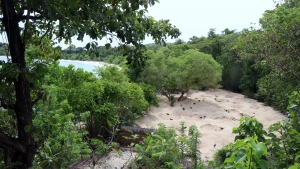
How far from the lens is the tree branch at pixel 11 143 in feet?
4.52

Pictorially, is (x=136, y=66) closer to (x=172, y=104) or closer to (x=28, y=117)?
(x=28, y=117)

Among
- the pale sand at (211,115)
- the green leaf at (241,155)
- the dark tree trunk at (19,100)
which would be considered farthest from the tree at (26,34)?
the pale sand at (211,115)

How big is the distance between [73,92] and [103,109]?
2.94 ft

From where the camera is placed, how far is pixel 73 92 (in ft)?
20.6

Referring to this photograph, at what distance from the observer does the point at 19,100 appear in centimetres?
145

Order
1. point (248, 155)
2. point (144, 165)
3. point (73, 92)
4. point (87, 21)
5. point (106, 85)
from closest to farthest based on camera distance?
point (248, 155)
point (87, 21)
point (144, 165)
point (73, 92)
point (106, 85)

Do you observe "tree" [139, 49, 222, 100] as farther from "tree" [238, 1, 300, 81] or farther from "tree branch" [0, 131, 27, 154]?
"tree branch" [0, 131, 27, 154]

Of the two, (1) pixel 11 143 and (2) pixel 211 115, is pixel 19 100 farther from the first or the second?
(2) pixel 211 115

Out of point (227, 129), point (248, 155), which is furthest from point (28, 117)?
point (227, 129)

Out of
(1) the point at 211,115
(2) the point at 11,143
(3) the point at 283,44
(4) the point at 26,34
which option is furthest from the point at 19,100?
(1) the point at 211,115

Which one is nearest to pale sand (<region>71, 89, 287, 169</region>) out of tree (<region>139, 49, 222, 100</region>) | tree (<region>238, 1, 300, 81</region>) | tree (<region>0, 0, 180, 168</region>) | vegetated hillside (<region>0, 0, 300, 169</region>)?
vegetated hillside (<region>0, 0, 300, 169</region>)

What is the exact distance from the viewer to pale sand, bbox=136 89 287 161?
9898 millimetres

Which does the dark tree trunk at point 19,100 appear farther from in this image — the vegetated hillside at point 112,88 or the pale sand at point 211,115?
the pale sand at point 211,115

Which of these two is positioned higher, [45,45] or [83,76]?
[45,45]
